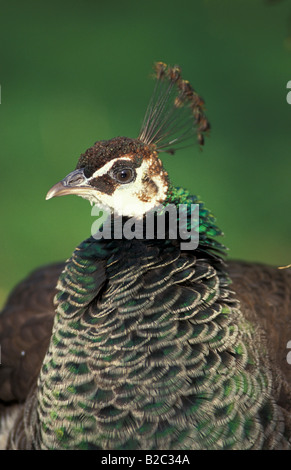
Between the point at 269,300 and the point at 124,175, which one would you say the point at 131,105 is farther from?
the point at 124,175

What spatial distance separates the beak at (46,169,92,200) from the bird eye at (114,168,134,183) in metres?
0.07

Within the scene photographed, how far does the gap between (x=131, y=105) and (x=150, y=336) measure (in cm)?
239

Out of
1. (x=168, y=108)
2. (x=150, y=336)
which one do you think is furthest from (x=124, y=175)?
(x=150, y=336)

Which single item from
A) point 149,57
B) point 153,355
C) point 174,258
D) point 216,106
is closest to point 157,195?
point 174,258

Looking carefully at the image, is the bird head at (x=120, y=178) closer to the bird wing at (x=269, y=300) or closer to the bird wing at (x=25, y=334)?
the bird wing at (x=269, y=300)

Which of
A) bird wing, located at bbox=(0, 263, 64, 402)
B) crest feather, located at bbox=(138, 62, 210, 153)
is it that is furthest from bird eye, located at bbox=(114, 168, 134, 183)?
bird wing, located at bbox=(0, 263, 64, 402)

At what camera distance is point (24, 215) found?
3.31 metres

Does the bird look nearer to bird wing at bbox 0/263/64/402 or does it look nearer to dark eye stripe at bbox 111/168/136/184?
dark eye stripe at bbox 111/168/136/184

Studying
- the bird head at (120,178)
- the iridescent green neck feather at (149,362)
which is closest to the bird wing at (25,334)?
the iridescent green neck feather at (149,362)

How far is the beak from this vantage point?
135 centimetres

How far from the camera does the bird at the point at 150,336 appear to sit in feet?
4.15

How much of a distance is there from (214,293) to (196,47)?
2.60 meters

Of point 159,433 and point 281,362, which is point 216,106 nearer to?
point 281,362

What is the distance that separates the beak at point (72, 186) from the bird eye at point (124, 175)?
0.22 ft
